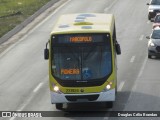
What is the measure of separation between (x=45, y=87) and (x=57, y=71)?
5.45 meters

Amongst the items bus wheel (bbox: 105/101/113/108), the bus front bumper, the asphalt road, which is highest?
the bus front bumper

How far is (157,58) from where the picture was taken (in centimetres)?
3481

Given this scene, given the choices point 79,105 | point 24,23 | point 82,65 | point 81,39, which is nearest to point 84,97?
point 82,65

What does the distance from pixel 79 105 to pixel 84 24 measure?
3191 millimetres

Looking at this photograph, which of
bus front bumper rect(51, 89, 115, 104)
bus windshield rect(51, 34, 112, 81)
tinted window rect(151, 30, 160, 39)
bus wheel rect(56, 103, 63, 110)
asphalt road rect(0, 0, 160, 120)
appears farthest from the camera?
tinted window rect(151, 30, 160, 39)

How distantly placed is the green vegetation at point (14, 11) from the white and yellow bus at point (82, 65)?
20231mm

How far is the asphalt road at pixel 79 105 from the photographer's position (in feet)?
80.1

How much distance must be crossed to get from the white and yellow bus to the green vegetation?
2023cm

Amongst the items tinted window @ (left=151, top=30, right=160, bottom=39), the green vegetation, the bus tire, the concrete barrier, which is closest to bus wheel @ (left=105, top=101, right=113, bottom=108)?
the bus tire

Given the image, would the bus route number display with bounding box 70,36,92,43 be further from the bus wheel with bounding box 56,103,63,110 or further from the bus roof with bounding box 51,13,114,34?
the bus wheel with bounding box 56,103,63,110

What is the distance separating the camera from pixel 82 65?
22.7 meters

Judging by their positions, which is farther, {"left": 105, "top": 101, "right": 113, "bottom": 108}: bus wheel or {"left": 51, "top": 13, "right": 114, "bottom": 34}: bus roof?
{"left": 105, "top": 101, "right": 113, "bottom": 108}: bus wheel

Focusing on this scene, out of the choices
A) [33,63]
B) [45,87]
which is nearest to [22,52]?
[33,63]

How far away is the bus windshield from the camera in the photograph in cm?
2267
